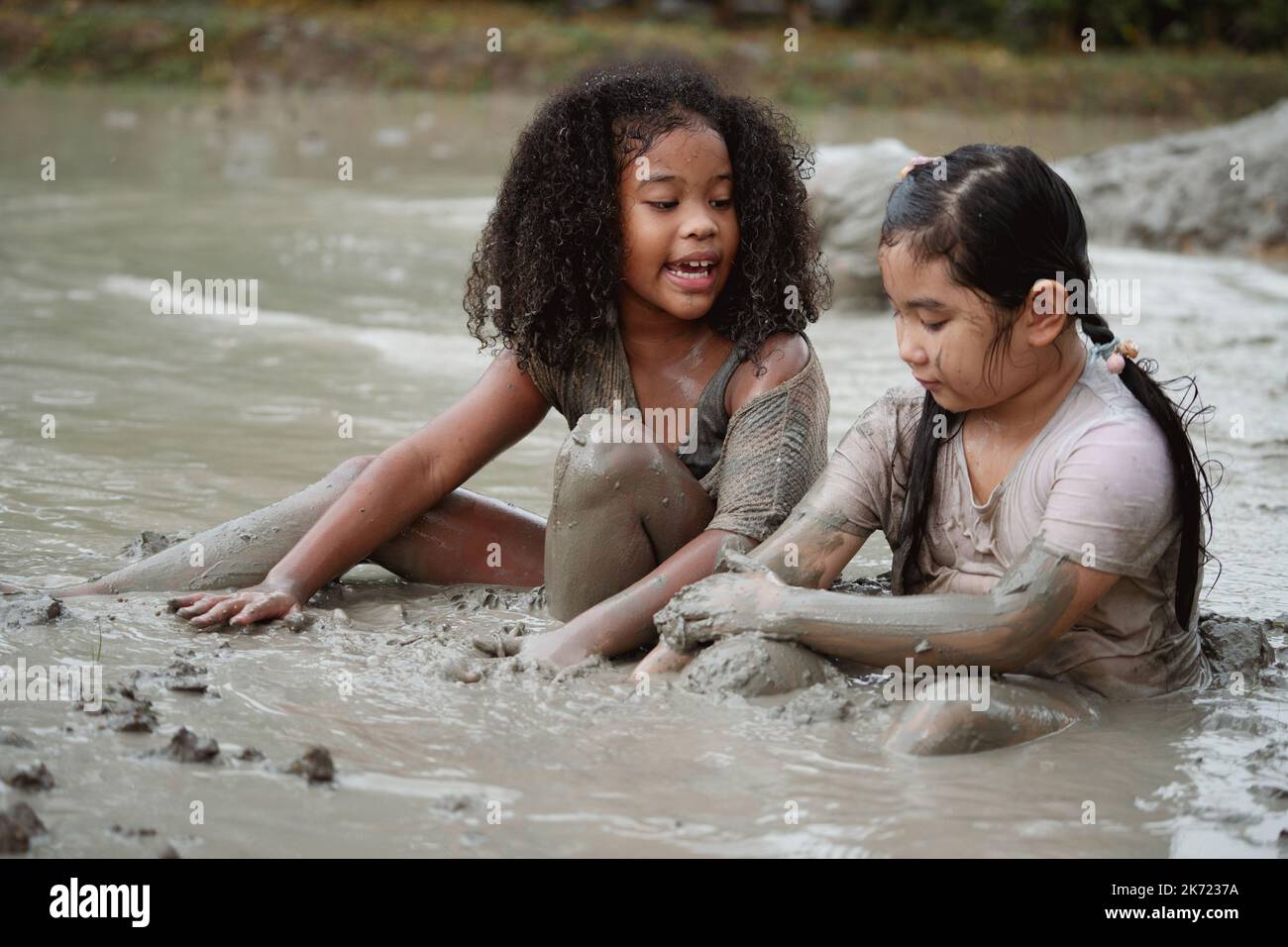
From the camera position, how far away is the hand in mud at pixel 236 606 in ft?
11.4

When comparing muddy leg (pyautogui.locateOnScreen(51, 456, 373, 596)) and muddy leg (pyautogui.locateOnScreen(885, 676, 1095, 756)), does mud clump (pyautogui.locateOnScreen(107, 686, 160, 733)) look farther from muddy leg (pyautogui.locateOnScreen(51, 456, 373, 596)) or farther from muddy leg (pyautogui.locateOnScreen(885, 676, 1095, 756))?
muddy leg (pyautogui.locateOnScreen(885, 676, 1095, 756))

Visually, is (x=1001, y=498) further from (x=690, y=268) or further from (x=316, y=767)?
(x=316, y=767)

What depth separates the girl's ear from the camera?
9.61 ft

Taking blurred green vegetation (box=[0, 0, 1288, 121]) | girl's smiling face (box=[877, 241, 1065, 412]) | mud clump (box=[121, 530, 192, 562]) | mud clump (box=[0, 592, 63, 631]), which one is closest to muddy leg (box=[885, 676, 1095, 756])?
girl's smiling face (box=[877, 241, 1065, 412])

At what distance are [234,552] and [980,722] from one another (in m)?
1.88

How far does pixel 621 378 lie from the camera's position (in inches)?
145

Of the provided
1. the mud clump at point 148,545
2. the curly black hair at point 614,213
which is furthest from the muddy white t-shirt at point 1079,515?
the mud clump at point 148,545

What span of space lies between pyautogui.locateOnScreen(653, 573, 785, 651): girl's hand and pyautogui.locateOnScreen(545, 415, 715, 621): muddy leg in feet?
0.90

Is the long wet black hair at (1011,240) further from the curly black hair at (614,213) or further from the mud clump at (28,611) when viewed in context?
the mud clump at (28,611)
